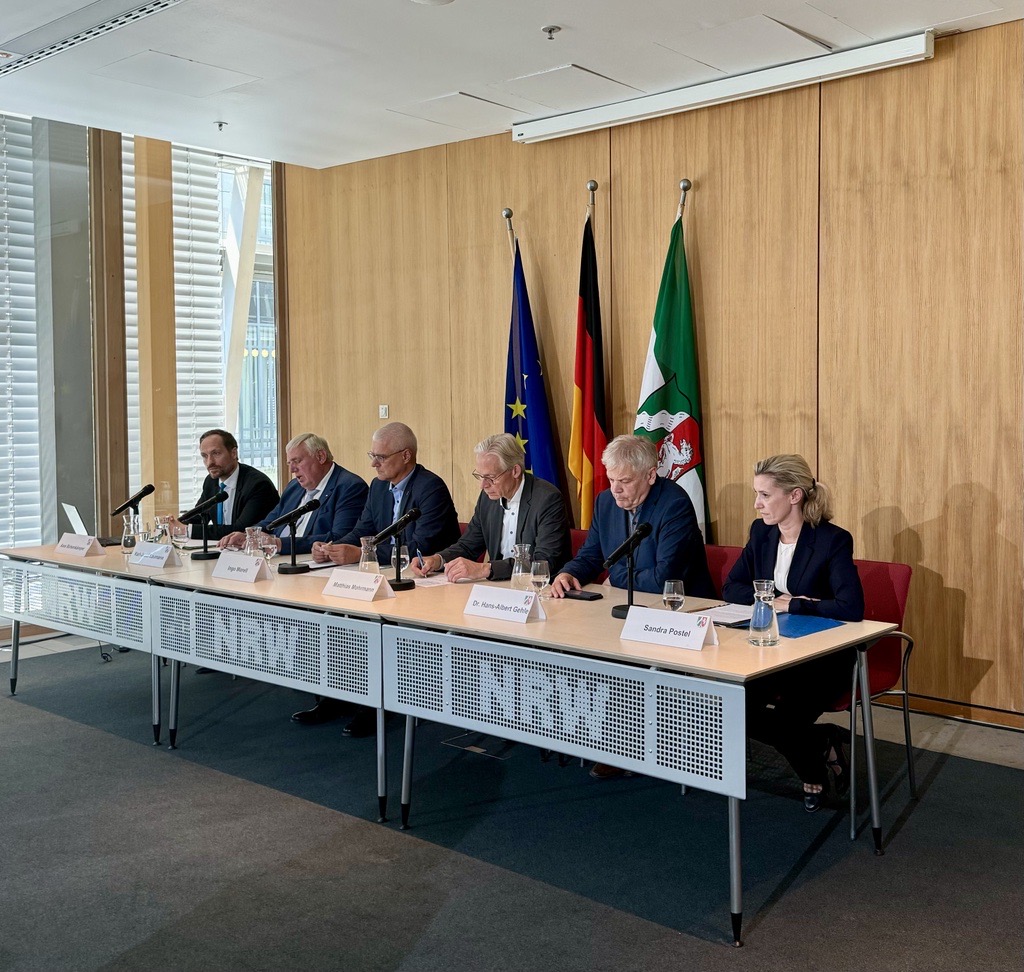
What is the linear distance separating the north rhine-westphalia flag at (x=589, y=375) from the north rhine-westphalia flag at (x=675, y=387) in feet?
1.10

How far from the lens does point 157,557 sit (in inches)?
186

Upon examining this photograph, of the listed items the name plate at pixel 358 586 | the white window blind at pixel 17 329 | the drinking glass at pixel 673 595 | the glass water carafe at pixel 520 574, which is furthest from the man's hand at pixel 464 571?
the white window blind at pixel 17 329

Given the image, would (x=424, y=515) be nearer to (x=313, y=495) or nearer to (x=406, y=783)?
(x=313, y=495)

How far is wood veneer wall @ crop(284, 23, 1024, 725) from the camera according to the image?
4621mm

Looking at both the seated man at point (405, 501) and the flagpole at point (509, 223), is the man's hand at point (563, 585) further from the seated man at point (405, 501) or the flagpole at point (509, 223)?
the flagpole at point (509, 223)

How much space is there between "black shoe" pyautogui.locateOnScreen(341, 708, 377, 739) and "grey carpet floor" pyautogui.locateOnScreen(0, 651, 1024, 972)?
0.35 ft

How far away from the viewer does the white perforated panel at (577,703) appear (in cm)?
279

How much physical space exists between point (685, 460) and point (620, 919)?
2937mm

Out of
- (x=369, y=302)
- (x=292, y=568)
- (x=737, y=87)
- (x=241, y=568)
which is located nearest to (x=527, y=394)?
(x=369, y=302)

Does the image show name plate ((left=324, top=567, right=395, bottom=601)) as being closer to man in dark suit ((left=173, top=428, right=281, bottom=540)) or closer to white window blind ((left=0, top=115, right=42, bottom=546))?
man in dark suit ((left=173, top=428, right=281, bottom=540))

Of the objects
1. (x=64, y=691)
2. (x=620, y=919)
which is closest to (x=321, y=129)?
(x=64, y=691)

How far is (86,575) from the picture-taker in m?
4.79

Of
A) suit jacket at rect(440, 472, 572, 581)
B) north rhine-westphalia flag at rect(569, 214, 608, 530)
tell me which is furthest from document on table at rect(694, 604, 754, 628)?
north rhine-westphalia flag at rect(569, 214, 608, 530)

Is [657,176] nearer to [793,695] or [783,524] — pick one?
[783,524]
